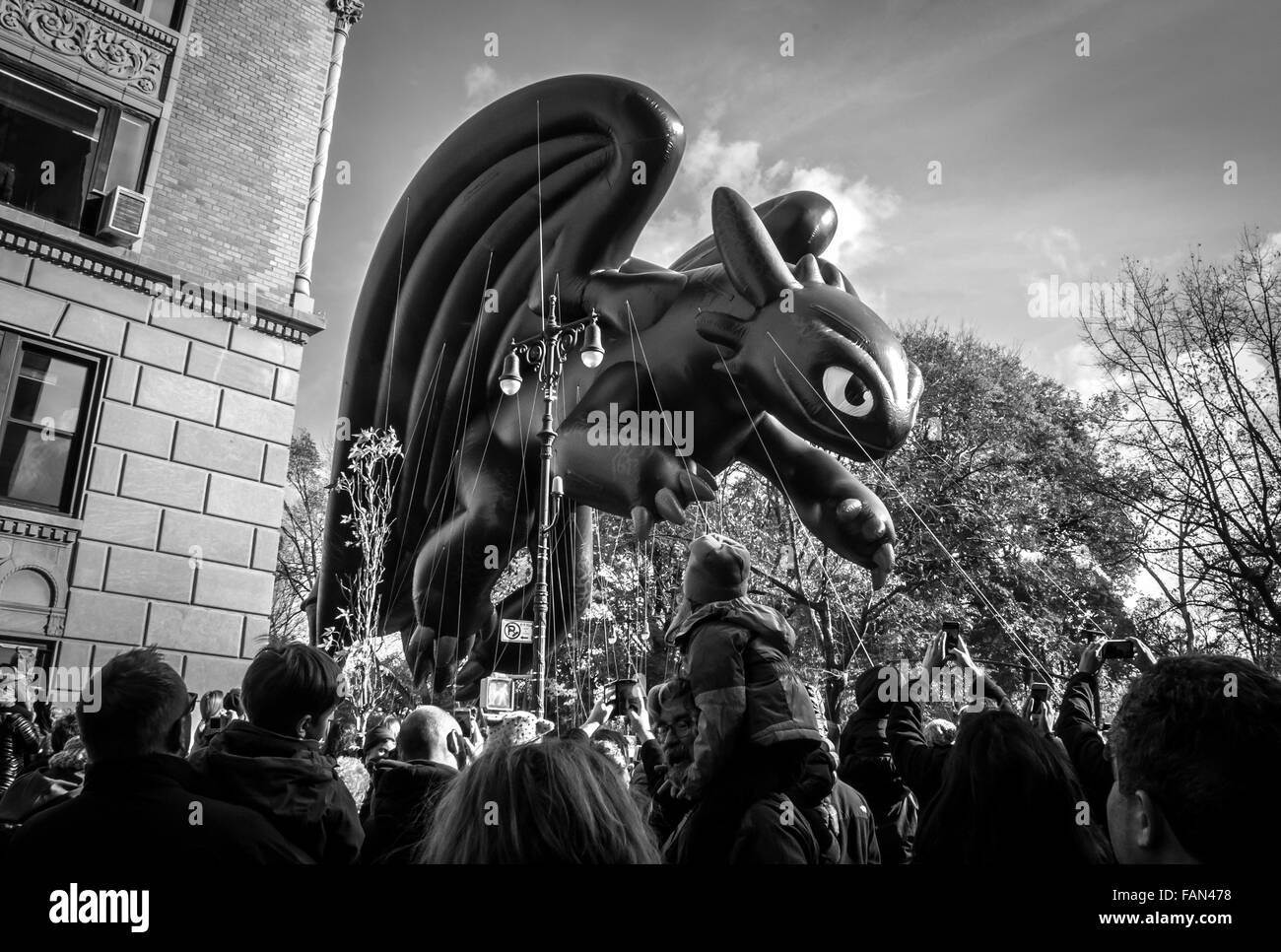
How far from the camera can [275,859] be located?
2.20 m

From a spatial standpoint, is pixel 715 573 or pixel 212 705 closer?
pixel 715 573

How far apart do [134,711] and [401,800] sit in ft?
3.59

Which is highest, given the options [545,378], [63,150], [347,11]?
[347,11]

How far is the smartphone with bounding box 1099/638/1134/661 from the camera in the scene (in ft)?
12.1

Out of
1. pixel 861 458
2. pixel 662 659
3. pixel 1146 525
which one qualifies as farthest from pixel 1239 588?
pixel 662 659

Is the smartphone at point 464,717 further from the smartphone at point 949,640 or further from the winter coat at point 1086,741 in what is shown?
the winter coat at point 1086,741

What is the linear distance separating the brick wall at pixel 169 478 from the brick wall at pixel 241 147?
103 centimetres

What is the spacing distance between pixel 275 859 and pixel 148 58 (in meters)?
13.2

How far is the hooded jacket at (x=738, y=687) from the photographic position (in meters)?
2.88

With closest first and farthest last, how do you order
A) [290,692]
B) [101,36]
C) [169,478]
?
[290,692] < [169,478] < [101,36]

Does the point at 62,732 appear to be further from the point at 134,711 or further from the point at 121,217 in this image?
the point at 121,217

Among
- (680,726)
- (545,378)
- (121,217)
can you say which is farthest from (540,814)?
(121,217)

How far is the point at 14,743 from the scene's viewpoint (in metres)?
6.91

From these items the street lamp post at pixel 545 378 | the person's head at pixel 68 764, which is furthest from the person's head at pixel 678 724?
the street lamp post at pixel 545 378
